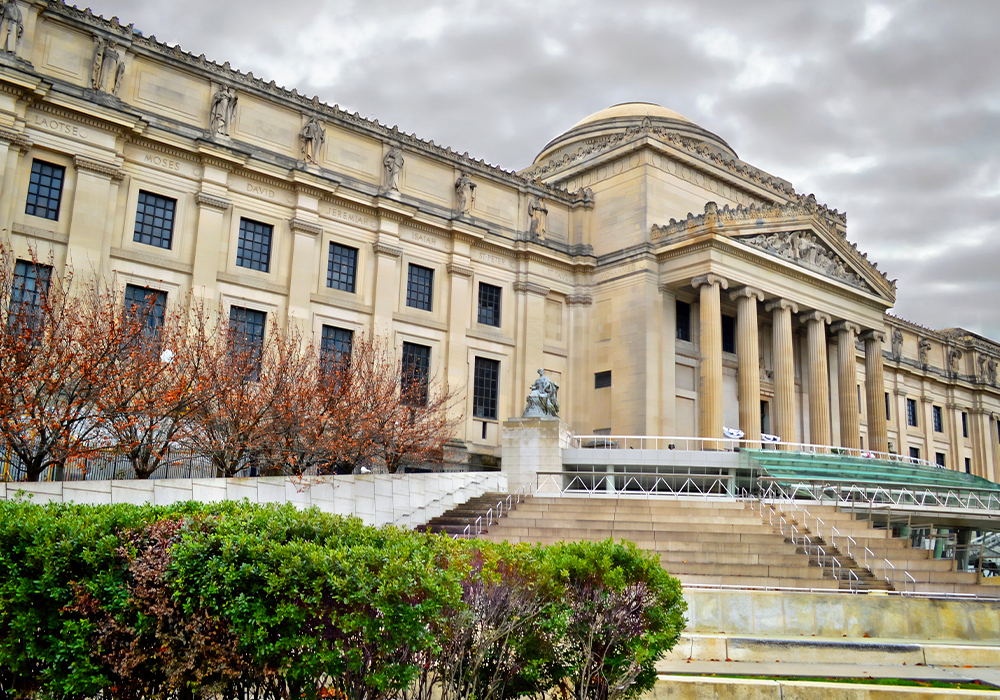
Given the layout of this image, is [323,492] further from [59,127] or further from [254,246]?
[59,127]

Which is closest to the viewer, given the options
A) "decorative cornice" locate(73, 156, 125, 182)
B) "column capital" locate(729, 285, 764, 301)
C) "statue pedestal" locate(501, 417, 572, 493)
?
"statue pedestal" locate(501, 417, 572, 493)

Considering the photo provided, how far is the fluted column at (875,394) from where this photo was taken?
4947 cm

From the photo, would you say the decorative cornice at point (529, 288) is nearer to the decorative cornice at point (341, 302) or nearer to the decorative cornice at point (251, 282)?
the decorative cornice at point (341, 302)

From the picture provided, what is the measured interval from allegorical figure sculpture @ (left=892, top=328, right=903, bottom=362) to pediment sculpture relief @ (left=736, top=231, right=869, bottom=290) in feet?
68.4

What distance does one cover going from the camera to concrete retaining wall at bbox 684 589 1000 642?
15578 millimetres

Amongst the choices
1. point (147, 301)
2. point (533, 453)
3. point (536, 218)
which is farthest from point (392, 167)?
point (533, 453)

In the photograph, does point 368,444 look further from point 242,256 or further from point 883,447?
point 883,447

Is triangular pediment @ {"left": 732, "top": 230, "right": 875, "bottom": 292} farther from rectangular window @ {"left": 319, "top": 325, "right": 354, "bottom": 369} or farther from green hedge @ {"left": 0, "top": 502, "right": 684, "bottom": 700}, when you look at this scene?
green hedge @ {"left": 0, "top": 502, "right": 684, "bottom": 700}

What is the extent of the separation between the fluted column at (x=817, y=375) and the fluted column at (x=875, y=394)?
186 inches

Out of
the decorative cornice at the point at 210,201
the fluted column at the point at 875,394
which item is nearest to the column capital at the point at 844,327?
the fluted column at the point at 875,394

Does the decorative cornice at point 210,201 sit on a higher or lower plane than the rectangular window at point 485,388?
higher

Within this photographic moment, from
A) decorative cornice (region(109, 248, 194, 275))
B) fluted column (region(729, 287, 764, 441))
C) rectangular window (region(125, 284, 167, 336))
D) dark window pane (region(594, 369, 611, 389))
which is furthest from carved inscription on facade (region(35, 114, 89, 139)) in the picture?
fluted column (region(729, 287, 764, 441))

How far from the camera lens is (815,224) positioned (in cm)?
4728

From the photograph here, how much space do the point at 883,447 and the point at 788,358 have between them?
33.6 feet
